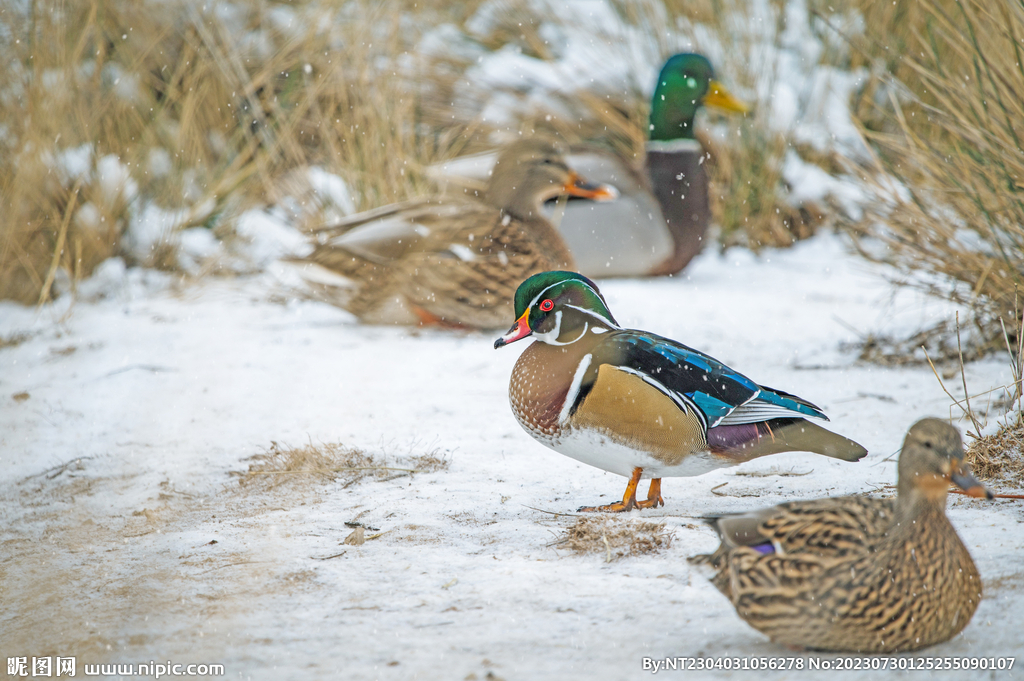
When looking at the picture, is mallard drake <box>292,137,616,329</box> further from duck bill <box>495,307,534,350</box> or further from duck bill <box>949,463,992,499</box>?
duck bill <box>949,463,992,499</box>

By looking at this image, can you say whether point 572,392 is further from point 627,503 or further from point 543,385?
point 627,503

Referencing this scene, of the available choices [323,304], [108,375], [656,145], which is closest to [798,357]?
[656,145]

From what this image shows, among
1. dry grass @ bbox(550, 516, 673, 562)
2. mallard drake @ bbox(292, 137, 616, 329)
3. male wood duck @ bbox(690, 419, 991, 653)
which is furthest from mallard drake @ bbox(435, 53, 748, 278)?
male wood duck @ bbox(690, 419, 991, 653)

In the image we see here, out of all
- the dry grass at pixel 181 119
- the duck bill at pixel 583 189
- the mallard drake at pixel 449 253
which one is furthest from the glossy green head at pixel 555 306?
the dry grass at pixel 181 119

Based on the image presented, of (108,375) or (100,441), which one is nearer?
(100,441)

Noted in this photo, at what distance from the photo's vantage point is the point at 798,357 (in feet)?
14.0

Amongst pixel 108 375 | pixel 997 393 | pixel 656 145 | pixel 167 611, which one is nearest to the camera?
pixel 167 611

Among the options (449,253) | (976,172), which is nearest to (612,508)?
(976,172)

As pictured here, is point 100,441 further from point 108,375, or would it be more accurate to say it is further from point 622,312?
point 622,312

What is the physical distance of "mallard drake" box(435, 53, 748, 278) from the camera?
5543 mm

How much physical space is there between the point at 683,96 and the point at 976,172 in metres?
2.66

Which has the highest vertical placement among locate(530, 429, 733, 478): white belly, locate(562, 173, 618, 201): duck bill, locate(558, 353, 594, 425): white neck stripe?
locate(562, 173, 618, 201): duck bill

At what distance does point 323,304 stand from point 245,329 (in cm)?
59

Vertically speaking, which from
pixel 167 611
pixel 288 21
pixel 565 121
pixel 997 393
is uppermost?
pixel 288 21
